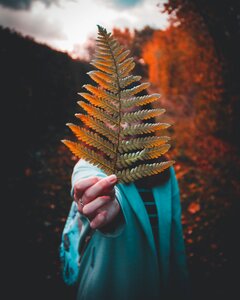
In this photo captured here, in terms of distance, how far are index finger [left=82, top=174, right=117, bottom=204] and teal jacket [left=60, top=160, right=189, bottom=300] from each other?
637 mm

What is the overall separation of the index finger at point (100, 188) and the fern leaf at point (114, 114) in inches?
1.5

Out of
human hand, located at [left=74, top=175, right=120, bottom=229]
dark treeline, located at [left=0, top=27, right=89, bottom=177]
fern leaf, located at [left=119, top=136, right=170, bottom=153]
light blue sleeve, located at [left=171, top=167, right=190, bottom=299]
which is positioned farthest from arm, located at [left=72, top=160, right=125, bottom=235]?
dark treeline, located at [left=0, top=27, right=89, bottom=177]

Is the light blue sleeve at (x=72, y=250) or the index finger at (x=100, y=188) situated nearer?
the index finger at (x=100, y=188)

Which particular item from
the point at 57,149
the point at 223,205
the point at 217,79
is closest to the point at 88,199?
the point at 223,205

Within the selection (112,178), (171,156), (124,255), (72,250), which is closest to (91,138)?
(112,178)

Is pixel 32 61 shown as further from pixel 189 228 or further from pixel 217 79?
pixel 189 228

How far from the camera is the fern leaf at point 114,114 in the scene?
0.78 meters

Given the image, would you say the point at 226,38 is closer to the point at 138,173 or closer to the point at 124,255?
the point at 124,255

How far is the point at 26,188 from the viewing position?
6129 mm

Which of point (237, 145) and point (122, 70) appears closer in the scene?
point (122, 70)

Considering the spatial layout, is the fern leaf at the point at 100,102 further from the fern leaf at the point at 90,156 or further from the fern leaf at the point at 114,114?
the fern leaf at the point at 90,156

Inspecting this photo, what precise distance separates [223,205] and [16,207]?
16.5 feet

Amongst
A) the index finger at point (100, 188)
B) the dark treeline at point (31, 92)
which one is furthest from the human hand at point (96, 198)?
the dark treeline at point (31, 92)

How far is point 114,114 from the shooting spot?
816 millimetres
